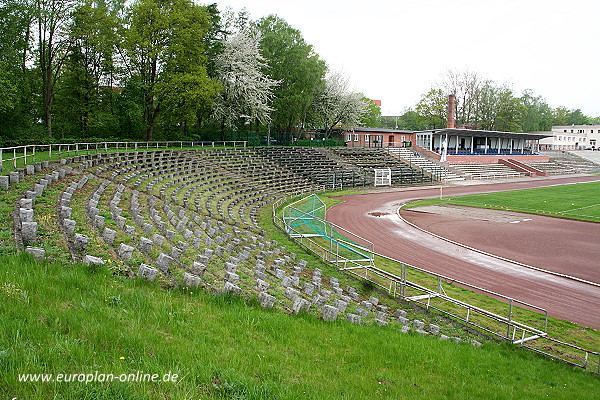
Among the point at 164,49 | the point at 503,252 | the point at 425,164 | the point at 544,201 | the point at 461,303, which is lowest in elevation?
the point at 503,252

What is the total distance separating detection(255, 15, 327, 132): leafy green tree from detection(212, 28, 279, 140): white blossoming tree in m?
3.54

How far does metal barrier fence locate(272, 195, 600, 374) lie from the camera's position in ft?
37.2

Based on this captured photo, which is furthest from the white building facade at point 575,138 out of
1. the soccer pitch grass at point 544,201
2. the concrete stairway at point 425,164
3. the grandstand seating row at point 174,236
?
the grandstand seating row at point 174,236

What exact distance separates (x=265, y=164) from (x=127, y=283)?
1422 inches

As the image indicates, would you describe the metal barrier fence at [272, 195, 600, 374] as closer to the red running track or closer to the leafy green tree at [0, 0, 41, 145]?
the red running track

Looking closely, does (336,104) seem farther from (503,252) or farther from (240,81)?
(503,252)

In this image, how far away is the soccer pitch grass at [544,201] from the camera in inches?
1348

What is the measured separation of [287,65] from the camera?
55.9m

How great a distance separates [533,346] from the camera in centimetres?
1155

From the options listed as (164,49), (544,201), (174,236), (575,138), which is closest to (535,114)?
(575,138)

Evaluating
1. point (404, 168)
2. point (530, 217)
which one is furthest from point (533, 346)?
point (404, 168)

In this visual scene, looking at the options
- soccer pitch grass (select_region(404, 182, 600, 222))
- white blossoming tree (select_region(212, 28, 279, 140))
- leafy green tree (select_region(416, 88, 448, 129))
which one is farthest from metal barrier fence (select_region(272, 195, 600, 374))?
leafy green tree (select_region(416, 88, 448, 129))

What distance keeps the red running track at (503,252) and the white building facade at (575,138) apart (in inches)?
4469

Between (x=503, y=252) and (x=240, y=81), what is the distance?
120 feet
